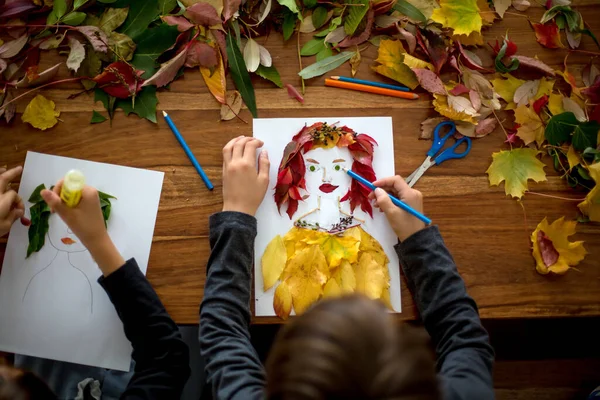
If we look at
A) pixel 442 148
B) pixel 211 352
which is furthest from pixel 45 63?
pixel 442 148

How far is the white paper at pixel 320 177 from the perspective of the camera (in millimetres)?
815

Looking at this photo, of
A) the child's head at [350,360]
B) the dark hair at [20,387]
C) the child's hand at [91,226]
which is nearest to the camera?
the child's head at [350,360]

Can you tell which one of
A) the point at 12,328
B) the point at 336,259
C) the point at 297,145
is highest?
the point at 297,145

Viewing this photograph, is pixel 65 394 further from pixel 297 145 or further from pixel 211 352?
pixel 297 145

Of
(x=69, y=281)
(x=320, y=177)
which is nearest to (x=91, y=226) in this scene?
(x=69, y=281)

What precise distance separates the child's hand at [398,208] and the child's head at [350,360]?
0.26 m

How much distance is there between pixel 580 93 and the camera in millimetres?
874

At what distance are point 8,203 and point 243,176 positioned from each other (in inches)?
15.6

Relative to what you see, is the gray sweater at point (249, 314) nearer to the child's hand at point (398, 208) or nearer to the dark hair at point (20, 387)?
the child's hand at point (398, 208)

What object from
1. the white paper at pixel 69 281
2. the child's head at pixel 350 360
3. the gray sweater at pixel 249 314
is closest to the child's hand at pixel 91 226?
the white paper at pixel 69 281

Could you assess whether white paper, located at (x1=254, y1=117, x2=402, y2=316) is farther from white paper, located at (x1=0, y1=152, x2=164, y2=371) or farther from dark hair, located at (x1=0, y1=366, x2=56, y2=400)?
dark hair, located at (x1=0, y1=366, x2=56, y2=400)

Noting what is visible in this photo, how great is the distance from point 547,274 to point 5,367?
90 cm

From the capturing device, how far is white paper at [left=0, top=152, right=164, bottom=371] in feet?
2.62

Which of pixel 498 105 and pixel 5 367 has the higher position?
pixel 498 105
